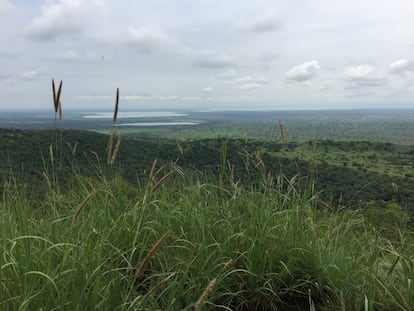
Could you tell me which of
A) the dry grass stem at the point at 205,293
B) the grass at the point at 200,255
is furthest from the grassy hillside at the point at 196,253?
the dry grass stem at the point at 205,293

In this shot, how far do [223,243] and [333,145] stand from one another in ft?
138

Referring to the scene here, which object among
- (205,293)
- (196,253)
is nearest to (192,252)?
(196,253)

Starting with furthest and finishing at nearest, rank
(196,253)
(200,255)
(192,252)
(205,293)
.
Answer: (196,253)
(192,252)
(200,255)
(205,293)

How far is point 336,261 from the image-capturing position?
2.53 metres

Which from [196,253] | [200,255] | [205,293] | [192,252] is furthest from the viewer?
[196,253]

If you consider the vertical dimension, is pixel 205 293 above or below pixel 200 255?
above

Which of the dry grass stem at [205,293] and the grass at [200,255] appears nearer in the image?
the dry grass stem at [205,293]

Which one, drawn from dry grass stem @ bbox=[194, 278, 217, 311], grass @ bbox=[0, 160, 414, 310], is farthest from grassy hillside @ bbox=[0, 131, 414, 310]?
dry grass stem @ bbox=[194, 278, 217, 311]

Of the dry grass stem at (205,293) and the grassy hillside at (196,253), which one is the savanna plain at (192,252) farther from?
the dry grass stem at (205,293)

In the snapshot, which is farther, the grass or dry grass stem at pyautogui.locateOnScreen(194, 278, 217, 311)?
the grass

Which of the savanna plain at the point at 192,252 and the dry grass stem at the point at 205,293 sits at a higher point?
the dry grass stem at the point at 205,293

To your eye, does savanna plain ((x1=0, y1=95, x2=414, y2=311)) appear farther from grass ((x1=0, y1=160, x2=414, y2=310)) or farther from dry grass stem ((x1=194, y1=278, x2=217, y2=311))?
dry grass stem ((x1=194, y1=278, x2=217, y2=311))

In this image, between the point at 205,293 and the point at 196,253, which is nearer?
the point at 205,293

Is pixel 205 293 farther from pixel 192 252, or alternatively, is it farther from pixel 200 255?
pixel 192 252
